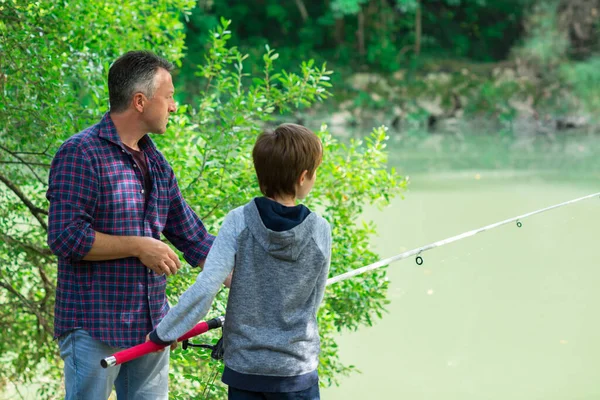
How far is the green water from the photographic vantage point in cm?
569

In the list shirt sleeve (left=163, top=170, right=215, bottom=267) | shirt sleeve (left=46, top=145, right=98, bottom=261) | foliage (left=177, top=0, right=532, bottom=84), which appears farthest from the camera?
foliage (left=177, top=0, right=532, bottom=84)

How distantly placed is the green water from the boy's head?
12.5 ft

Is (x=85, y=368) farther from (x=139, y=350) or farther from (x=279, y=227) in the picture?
(x=279, y=227)

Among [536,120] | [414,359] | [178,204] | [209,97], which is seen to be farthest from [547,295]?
[536,120]

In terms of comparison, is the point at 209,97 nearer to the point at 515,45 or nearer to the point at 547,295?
the point at 547,295

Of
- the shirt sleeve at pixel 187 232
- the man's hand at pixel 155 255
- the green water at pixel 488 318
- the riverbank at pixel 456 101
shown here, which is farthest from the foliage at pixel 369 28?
the man's hand at pixel 155 255

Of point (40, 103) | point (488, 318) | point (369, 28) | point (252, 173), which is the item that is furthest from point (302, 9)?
point (40, 103)

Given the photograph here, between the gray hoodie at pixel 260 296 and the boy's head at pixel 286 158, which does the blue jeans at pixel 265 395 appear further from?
the boy's head at pixel 286 158

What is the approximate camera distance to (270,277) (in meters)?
1.89

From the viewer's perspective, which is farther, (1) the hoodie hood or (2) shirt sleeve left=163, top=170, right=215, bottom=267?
(2) shirt sleeve left=163, top=170, right=215, bottom=267

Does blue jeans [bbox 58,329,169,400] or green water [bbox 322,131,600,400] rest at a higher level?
blue jeans [bbox 58,329,169,400]

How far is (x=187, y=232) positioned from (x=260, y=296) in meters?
0.48

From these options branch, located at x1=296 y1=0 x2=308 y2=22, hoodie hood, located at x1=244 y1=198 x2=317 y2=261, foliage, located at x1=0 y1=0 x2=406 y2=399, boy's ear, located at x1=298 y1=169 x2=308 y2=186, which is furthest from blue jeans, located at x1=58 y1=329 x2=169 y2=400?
branch, located at x1=296 y1=0 x2=308 y2=22

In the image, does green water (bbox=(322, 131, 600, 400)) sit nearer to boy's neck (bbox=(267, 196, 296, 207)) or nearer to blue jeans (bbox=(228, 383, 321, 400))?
blue jeans (bbox=(228, 383, 321, 400))
